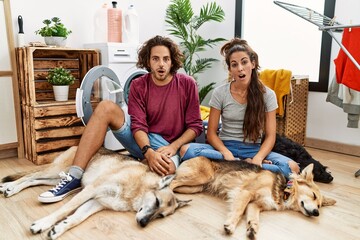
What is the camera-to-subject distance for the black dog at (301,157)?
238cm

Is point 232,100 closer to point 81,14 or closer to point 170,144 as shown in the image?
point 170,144

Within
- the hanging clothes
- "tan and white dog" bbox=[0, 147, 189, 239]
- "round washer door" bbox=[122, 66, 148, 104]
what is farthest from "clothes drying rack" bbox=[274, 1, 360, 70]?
"round washer door" bbox=[122, 66, 148, 104]

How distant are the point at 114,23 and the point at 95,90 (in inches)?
31.4

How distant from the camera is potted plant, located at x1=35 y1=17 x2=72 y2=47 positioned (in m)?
2.84

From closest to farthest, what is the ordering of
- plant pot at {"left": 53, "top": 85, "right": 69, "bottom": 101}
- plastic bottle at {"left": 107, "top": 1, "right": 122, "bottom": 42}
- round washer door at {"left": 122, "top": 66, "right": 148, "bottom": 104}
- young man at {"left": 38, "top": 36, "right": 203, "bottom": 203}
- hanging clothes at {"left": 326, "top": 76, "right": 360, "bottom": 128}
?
1. young man at {"left": 38, "top": 36, "right": 203, "bottom": 203}
2. hanging clothes at {"left": 326, "top": 76, "right": 360, "bottom": 128}
3. plant pot at {"left": 53, "top": 85, "right": 69, "bottom": 101}
4. round washer door at {"left": 122, "top": 66, "right": 148, "bottom": 104}
5. plastic bottle at {"left": 107, "top": 1, "right": 122, "bottom": 42}

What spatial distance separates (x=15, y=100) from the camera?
2.88 metres

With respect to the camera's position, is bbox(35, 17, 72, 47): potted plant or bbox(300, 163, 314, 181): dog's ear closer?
bbox(300, 163, 314, 181): dog's ear

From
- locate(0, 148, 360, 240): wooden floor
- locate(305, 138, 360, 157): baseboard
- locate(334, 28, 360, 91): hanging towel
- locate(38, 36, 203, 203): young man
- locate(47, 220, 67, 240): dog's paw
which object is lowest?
locate(305, 138, 360, 157): baseboard

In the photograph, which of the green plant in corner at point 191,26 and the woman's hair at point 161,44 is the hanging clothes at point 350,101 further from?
the green plant in corner at point 191,26

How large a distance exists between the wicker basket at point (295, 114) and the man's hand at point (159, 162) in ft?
5.41

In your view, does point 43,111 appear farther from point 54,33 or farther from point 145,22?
point 145,22

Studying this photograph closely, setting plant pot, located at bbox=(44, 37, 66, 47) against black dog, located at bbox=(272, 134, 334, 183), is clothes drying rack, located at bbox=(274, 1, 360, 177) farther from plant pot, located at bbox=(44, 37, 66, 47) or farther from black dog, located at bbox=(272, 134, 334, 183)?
plant pot, located at bbox=(44, 37, 66, 47)

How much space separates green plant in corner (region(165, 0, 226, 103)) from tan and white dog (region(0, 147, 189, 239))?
2.23 meters

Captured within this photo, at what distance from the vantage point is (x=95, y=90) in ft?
9.36
